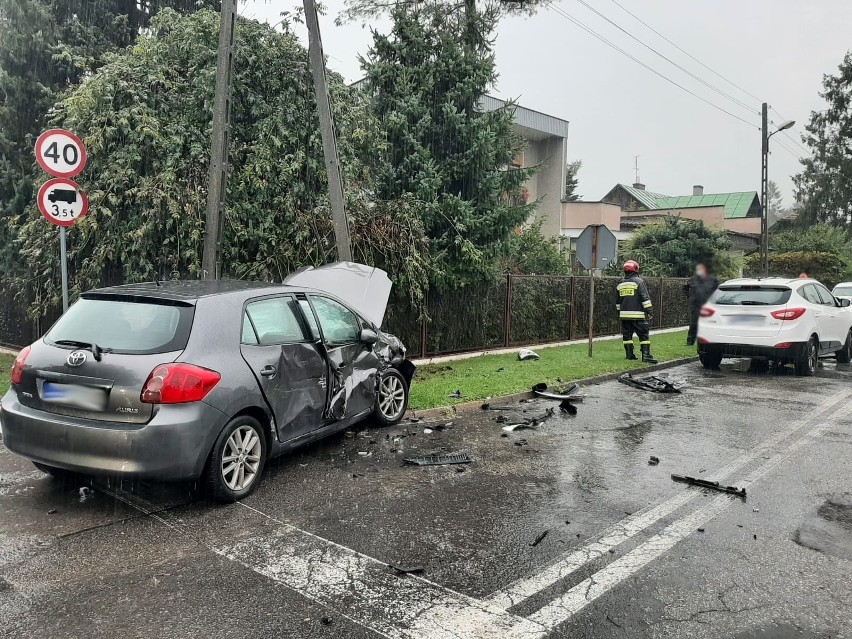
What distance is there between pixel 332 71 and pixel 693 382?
8.35 meters

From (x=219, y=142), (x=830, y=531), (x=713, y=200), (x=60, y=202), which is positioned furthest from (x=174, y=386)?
Answer: (x=713, y=200)

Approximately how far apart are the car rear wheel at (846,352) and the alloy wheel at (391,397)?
35.0 ft

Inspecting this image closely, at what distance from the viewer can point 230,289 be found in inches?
197

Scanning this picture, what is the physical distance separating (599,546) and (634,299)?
906 centimetres

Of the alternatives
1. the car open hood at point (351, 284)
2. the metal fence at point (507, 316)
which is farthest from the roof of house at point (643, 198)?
the car open hood at point (351, 284)

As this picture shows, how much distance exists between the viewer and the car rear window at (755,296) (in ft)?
35.9

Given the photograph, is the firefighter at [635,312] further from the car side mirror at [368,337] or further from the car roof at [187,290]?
the car roof at [187,290]

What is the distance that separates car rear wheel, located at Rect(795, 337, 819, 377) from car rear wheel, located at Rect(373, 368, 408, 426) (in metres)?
7.96

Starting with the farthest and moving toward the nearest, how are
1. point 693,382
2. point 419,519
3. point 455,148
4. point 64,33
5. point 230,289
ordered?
point 64,33
point 455,148
point 693,382
point 230,289
point 419,519

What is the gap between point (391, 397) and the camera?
22.4 feet

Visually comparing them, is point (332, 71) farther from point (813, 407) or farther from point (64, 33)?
point (813, 407)

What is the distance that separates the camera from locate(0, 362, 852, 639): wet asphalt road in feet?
9.93

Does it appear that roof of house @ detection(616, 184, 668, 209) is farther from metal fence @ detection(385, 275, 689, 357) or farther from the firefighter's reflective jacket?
the firefighter's reflective jacket

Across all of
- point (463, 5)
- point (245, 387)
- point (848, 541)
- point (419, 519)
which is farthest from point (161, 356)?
point (463, 5)
